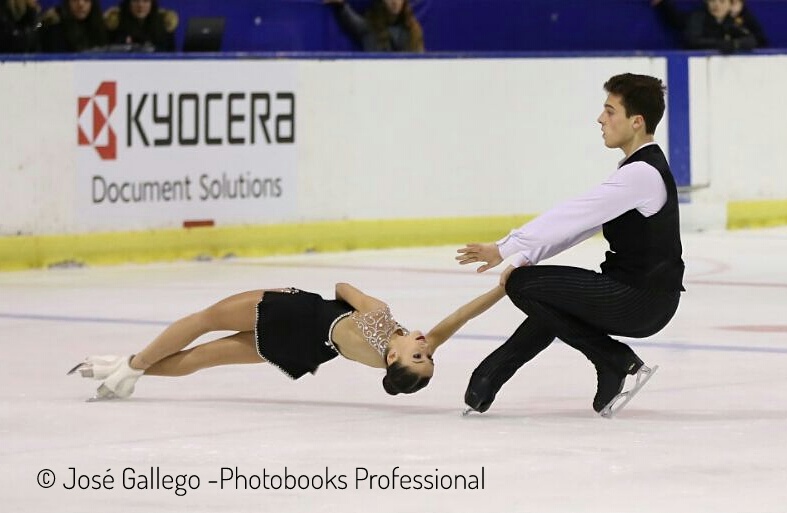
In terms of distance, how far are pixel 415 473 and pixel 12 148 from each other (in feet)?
24.6

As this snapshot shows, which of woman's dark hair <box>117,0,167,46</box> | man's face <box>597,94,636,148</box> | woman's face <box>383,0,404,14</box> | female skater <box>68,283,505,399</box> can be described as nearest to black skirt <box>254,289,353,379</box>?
female skater <box>68,283,505,399</box>

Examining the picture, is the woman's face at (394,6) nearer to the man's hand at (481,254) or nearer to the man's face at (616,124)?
the man's face at (616,124)

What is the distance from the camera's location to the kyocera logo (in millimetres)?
13430

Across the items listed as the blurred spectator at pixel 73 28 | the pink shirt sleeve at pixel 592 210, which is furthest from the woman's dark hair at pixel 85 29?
the pink shirt sleeve at pixel 592 210

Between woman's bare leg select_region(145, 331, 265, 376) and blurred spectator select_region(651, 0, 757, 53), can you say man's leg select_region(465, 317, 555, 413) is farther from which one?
blurred spectator select_region(651, 0, 757, 53)

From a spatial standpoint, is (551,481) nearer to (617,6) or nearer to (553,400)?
(553,400)

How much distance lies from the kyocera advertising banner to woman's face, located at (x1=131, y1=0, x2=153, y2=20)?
0.75m

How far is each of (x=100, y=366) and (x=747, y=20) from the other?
1123cm

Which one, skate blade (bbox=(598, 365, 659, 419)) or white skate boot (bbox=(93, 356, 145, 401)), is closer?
skate blade (bbox=(598, 365, 659, 419))

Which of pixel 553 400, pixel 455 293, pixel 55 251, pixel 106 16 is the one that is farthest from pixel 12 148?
pixel 553 400

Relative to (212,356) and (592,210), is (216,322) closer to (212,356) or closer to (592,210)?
(212,356)

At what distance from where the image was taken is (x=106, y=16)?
14.4 metres

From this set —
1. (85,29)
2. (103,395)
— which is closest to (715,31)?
(85,29)

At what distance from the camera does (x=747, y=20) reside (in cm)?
1764
